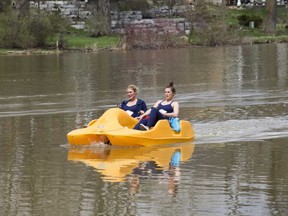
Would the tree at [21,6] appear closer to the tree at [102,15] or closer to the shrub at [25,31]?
the shrub at [25,31]

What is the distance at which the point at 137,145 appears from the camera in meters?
17.6

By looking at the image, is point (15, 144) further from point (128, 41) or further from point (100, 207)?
point (128, 41)

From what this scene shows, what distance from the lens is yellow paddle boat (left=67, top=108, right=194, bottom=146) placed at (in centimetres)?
1738

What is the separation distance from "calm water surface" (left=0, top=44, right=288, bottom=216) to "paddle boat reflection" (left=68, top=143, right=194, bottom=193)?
2cm

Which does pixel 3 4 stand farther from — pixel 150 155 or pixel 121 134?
pixel 150 155

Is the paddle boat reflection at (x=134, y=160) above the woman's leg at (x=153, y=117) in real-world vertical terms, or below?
below

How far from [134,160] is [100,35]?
5201 centimetres

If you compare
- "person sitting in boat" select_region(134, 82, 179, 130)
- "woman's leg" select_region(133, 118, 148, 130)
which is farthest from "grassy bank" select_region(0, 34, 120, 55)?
"woman's leg" select_region(133, 118, 148, 130)

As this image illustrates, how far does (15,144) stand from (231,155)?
4696mm

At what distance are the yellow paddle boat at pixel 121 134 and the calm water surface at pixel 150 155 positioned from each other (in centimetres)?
19

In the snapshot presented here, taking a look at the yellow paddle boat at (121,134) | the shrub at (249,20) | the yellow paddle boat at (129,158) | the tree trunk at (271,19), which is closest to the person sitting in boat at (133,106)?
the yellow paddle boat at (121,134)

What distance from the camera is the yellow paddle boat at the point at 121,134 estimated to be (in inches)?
684

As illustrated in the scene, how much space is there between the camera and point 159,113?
18359 millimetres

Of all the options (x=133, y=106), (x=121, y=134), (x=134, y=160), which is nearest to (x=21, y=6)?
(x=133, y=106)
